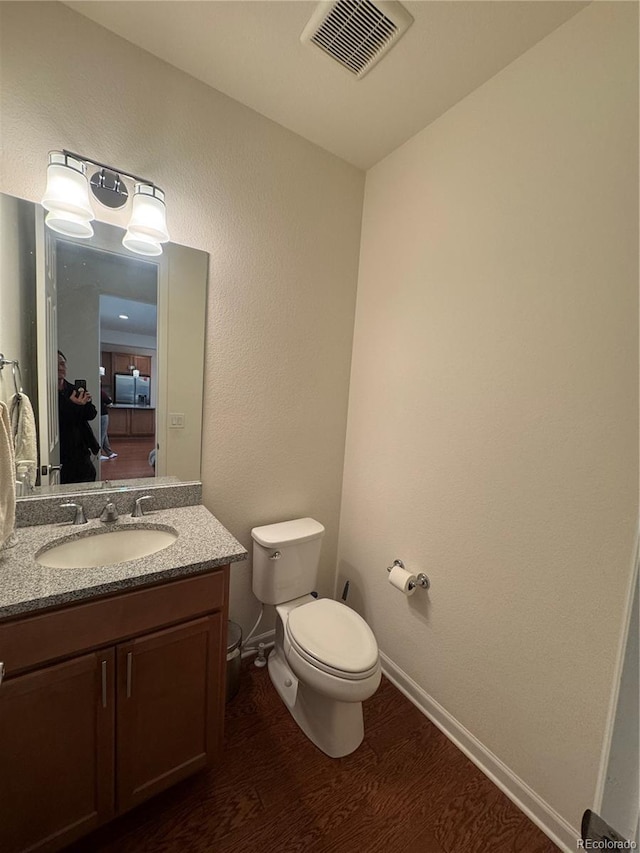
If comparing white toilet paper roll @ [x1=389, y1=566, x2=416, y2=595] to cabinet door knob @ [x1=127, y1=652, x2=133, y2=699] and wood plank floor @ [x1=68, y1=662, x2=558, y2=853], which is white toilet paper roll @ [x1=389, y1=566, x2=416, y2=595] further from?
cabinet door knob @ [x1=127, y1=652, x2=133, y2=699]

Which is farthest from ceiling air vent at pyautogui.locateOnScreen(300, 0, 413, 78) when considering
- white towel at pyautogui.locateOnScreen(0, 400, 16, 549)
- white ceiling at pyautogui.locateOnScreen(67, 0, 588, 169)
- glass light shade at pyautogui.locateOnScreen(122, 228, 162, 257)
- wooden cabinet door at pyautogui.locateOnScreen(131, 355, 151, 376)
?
white towel at pyautogui.locateOnScreen(0, 400, 16, 549)

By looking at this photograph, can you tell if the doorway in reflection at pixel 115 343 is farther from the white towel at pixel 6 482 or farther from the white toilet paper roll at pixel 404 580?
the white toilet paper roll at pixel 404 580

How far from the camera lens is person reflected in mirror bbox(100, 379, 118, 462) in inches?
55.3

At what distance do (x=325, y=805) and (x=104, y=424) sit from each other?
1652mm

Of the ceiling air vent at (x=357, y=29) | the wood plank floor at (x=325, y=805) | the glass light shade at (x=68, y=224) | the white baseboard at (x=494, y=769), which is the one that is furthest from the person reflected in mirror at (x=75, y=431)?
the white baseboard at (x=494, y=769)

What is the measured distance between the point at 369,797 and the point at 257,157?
2.68 meters

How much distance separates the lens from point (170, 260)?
4.84 ft

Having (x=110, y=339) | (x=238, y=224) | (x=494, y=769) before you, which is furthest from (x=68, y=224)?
(x=494, y=769)

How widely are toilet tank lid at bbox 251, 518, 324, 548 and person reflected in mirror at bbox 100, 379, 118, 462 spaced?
0.76 meters

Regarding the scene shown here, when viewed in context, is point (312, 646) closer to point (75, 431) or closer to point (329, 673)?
point (329, 673)

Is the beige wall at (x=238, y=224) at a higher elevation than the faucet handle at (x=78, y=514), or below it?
higher

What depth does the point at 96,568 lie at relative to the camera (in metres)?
1.02

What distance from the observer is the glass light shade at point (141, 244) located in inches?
53.1

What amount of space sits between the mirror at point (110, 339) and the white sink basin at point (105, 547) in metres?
0.24
